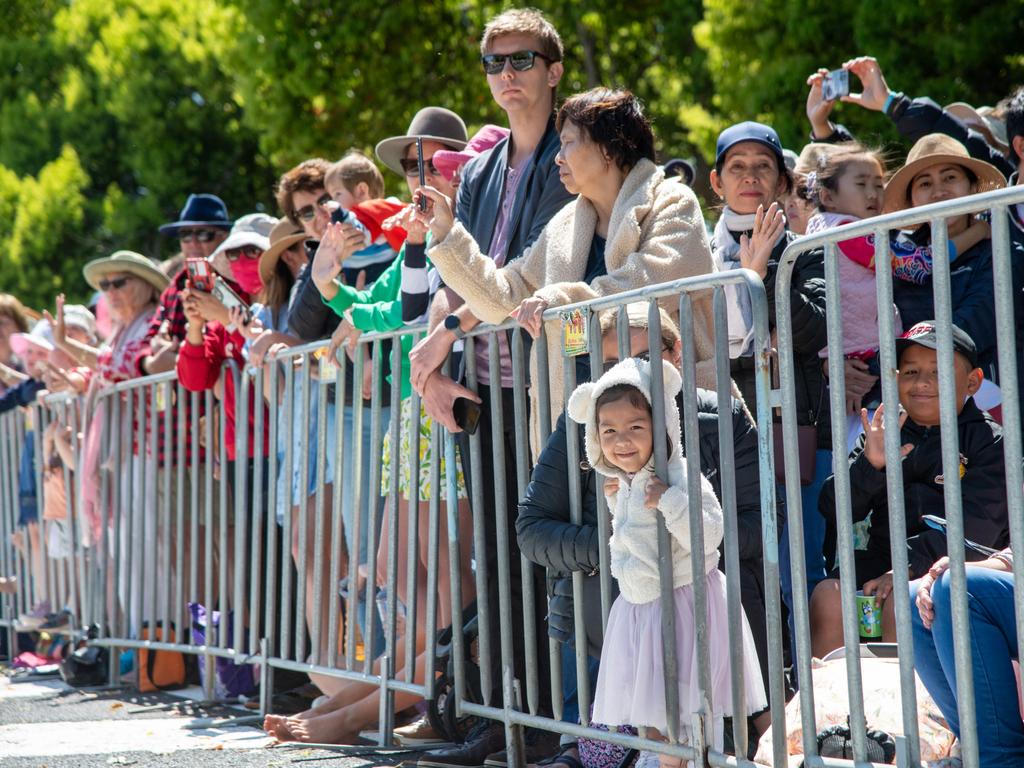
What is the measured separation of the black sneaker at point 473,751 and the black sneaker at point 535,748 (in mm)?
27

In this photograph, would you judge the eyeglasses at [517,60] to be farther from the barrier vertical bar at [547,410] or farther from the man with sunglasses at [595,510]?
the man with sunglasses at [595,510]

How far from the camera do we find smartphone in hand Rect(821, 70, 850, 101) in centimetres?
690

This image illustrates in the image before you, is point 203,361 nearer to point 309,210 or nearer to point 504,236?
point 309,210

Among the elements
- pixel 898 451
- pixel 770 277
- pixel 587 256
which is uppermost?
pixel 587 256

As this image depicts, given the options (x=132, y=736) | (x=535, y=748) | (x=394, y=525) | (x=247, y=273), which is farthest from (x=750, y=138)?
(x=132, y=736)

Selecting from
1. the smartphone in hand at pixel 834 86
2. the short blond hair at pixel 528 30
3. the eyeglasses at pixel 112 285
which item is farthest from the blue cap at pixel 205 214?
the smartphone in hand at pixel 834 86

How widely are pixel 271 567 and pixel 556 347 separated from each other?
2.59m

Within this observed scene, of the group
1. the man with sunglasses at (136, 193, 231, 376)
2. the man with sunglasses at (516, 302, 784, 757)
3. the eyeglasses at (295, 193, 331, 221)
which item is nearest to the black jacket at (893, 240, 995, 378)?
the man with sunglasses at (516, 302, 784, 757)

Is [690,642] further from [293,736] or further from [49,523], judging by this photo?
[49,523]

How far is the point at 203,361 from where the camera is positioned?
7836 mm

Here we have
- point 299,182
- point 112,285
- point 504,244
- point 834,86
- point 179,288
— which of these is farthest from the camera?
point 112,285

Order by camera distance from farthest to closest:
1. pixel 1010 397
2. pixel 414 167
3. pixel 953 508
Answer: pixel 414 167 → pixel 953 508 → pixel 1010 397

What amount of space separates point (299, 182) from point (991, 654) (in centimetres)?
518

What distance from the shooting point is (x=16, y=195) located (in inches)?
1163
